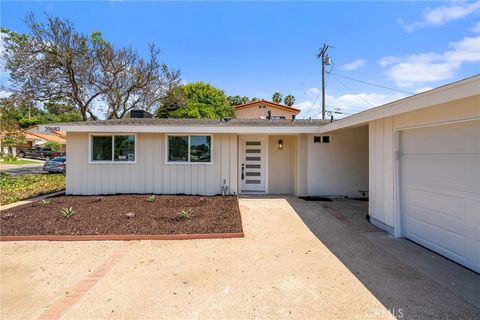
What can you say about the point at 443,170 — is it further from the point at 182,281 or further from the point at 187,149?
the point at 187,149

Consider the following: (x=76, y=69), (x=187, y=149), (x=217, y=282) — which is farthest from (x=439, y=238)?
(x=76, y=69)

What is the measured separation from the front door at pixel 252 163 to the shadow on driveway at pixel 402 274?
4.01 metres

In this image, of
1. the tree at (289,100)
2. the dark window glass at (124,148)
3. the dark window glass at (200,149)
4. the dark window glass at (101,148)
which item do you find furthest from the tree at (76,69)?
the tree at (289,100)

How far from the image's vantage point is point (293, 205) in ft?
25.3

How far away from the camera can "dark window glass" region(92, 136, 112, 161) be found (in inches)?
336

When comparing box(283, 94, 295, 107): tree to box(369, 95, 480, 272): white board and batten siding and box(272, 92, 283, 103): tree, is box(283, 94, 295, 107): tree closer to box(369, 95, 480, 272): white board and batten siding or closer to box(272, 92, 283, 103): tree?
box(272, 92, 283, 103): tree

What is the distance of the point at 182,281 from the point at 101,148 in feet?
23.0

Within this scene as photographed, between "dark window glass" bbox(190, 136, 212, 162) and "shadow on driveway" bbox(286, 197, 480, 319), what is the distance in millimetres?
4430

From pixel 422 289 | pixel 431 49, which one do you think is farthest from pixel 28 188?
pixel 431 49

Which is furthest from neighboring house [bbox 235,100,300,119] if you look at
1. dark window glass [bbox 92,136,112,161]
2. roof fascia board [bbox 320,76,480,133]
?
roof fascia board [bbox 320,76,480,133]

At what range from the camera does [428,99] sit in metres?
3.56

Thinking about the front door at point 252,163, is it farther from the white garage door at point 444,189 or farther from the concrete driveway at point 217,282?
the white garage door at point 444,189

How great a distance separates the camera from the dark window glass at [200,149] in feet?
28.1

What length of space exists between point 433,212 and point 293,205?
3.91 m
